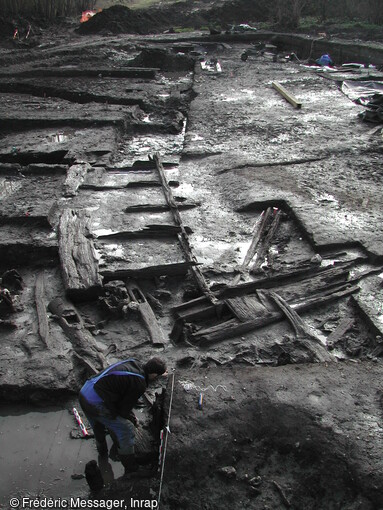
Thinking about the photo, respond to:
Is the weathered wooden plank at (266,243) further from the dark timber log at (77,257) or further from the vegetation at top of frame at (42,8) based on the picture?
the vegetation at top of frame at (42,8)

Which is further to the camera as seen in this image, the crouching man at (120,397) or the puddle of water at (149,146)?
the puddle of water at (149,146)

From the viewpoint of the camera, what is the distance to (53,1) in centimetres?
2372

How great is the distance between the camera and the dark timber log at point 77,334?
15.4 feet

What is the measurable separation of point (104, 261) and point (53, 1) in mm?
23038

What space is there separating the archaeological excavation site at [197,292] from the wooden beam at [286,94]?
183mm

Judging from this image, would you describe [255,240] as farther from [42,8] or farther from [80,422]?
[42,8]

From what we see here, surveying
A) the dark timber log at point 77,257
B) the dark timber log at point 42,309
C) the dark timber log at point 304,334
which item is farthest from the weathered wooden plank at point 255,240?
the dark timber log at point 42,309

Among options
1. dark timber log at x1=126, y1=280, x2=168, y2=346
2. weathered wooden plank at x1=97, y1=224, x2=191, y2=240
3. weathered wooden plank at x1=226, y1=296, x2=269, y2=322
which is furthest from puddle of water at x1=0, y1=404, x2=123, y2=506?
weathered wooden plank at x1=97, y1=224, x2=191, y2=240

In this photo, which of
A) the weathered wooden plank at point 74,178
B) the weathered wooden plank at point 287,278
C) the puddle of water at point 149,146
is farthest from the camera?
the puddle of water at point 149,146

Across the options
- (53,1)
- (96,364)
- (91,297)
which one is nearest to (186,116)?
(91,297)

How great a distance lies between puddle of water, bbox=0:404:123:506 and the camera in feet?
12.0

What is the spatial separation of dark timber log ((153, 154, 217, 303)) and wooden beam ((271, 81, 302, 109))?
5.57 metres

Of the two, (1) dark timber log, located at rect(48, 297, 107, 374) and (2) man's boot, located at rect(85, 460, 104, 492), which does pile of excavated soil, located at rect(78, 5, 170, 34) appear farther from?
(2) man's boot, located at rect(85, 460, 104, 492)

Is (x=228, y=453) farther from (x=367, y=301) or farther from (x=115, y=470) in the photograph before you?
(x=367, y=301)
